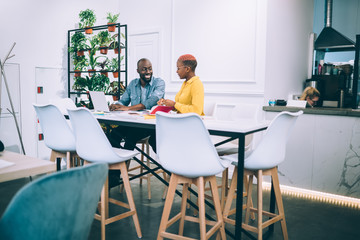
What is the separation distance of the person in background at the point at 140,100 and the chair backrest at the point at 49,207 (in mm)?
2227

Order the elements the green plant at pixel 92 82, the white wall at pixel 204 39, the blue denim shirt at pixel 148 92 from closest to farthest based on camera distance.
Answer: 1. the blue denim shirt at pixel 148 92
2. the white wall at pixel 204 39
3. the green plant at pixel 92 82

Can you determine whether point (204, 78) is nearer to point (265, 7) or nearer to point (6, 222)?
point (265, 7)

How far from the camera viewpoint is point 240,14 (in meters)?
4.04

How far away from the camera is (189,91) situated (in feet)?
9.82

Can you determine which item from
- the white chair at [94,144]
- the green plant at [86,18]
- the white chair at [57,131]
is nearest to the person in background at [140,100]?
the white chair at [57,131]

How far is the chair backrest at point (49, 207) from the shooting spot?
802 millimetres

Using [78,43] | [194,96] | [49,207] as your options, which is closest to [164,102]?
[194,96]

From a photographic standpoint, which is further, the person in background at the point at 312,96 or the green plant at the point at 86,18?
the green plant at the point at 86,18

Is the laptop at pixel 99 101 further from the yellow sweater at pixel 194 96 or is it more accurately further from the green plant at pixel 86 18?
the green plant at pixel 86 18

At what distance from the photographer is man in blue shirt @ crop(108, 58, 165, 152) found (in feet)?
10.6

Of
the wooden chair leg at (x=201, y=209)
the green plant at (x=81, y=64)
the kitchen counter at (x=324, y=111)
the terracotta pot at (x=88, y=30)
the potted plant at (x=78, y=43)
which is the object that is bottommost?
the wooden chair leg at (x=201, y=209)

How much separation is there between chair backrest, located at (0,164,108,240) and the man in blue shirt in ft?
7.45

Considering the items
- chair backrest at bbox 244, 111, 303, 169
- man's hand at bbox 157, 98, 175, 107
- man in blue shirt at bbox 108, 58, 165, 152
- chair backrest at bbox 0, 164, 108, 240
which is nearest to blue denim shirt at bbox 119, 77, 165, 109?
man in blue shirt at bbox 108, 58, 165, 152

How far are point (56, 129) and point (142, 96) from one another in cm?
129
